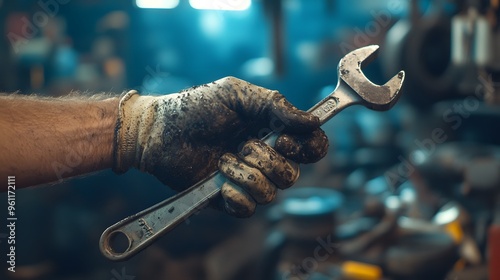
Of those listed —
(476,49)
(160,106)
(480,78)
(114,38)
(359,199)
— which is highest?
(114,38)

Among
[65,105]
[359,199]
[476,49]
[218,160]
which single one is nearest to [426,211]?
[359,199]

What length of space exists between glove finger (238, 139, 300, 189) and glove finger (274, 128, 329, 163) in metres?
0.01

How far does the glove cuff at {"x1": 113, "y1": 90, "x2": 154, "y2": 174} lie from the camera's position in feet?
3.30

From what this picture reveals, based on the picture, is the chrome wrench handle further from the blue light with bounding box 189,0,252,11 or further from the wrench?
the blue light with bounding box 189,0,252,11

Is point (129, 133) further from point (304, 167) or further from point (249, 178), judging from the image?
point (304, 167)

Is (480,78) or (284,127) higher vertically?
(284,127)

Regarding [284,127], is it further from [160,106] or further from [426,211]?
[426,211]

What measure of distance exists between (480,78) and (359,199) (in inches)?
38.3

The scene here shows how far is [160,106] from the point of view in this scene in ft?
3.31

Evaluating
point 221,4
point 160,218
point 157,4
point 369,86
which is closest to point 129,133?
point 160,218
